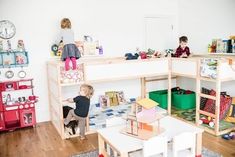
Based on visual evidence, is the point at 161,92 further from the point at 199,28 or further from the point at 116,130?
the point at 116,130

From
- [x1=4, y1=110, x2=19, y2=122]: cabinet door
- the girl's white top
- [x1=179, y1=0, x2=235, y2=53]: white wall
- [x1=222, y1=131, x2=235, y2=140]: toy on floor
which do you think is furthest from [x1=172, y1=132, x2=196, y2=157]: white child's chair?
[x1=179, y1=0, x2=235, y2=53]: white wall

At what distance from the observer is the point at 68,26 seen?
392cm

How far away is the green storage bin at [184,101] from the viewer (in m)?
4.70

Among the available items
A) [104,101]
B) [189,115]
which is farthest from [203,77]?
[104,101]

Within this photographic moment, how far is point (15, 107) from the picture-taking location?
3834 millimetres

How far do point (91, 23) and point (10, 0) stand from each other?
138 centimetres

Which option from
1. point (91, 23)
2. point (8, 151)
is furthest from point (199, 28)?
point (8, 151)

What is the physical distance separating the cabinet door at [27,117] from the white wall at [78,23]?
0.98 ft

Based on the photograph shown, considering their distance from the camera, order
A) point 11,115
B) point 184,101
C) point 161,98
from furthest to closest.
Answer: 1. point 161,98
2. point 184,101
3. point 11,115

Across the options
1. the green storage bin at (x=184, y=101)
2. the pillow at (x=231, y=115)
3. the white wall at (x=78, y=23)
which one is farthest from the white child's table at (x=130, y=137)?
the white wall at (x=78, y=23)

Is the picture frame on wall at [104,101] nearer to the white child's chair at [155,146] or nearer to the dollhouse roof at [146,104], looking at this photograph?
the dollhouse roof at [146,104]

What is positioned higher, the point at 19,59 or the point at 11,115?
the point at 19,59

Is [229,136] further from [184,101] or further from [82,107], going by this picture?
[82,107]

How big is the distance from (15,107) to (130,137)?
7.81ft
